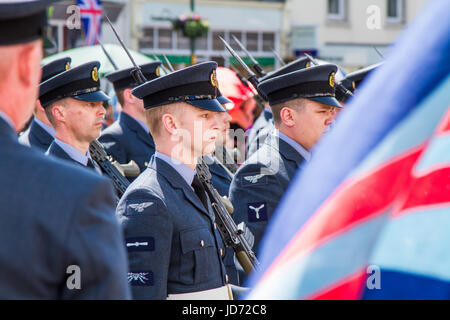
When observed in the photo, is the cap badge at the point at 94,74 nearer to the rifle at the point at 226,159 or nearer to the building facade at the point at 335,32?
the rifle at the point at 226,159

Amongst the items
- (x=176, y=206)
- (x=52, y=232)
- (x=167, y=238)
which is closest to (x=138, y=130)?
(x=176, y=206)

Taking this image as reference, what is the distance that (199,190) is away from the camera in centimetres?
350

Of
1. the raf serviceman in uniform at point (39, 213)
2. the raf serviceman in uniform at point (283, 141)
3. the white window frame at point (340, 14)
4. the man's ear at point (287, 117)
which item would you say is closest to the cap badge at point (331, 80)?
the raf serviceman in uniform at point (283, 141)

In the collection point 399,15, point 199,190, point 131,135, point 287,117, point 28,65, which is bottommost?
point 131,135

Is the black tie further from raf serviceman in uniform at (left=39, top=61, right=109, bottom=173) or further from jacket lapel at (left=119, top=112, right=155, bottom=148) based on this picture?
jacket lapel at (left=119, top=112, right=155, bottom=148)

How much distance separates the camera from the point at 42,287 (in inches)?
64.1

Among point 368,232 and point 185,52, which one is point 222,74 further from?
point 185,52

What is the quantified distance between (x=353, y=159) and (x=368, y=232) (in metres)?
0.16

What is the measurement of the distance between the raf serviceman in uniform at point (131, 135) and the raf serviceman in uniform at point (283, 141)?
64.7 inches

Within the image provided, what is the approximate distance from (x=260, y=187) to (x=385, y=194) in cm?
242

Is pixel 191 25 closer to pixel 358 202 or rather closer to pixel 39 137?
pixel 39 137
